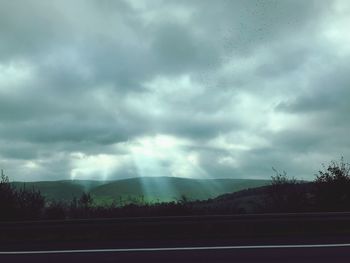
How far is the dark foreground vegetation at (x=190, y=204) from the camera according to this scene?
18.6m

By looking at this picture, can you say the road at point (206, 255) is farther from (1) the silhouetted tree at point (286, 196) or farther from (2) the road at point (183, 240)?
(1) the silhouetted tree at point (286, 196)

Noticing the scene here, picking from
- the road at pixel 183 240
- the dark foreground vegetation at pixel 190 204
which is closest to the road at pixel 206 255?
the road at pixel 183 240

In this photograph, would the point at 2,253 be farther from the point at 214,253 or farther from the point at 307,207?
the point at 307,207

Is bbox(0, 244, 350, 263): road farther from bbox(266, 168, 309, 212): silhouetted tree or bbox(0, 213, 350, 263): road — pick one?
bbox(266, 168, 309, 212): silhouetted tree

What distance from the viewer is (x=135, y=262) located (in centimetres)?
898

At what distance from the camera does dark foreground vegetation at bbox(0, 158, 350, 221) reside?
731 inches

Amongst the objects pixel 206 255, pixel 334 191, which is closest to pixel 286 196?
pixel 334 191

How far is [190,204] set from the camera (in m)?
19.0

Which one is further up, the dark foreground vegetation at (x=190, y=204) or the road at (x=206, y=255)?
the dark foreground vegetation at (x=190, y=204)

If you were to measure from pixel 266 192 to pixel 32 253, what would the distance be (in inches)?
484

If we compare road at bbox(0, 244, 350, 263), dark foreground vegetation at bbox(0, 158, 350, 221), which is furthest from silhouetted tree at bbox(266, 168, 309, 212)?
road at bbox(0, 244, 350, 263)

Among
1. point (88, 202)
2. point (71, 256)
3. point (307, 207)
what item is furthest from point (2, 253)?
point (307, 207)

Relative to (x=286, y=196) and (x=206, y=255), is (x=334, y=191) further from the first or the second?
(x=206, y=255)

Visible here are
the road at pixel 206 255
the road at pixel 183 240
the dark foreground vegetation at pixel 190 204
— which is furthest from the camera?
the dark foreground vegetation at pixel 190 204
